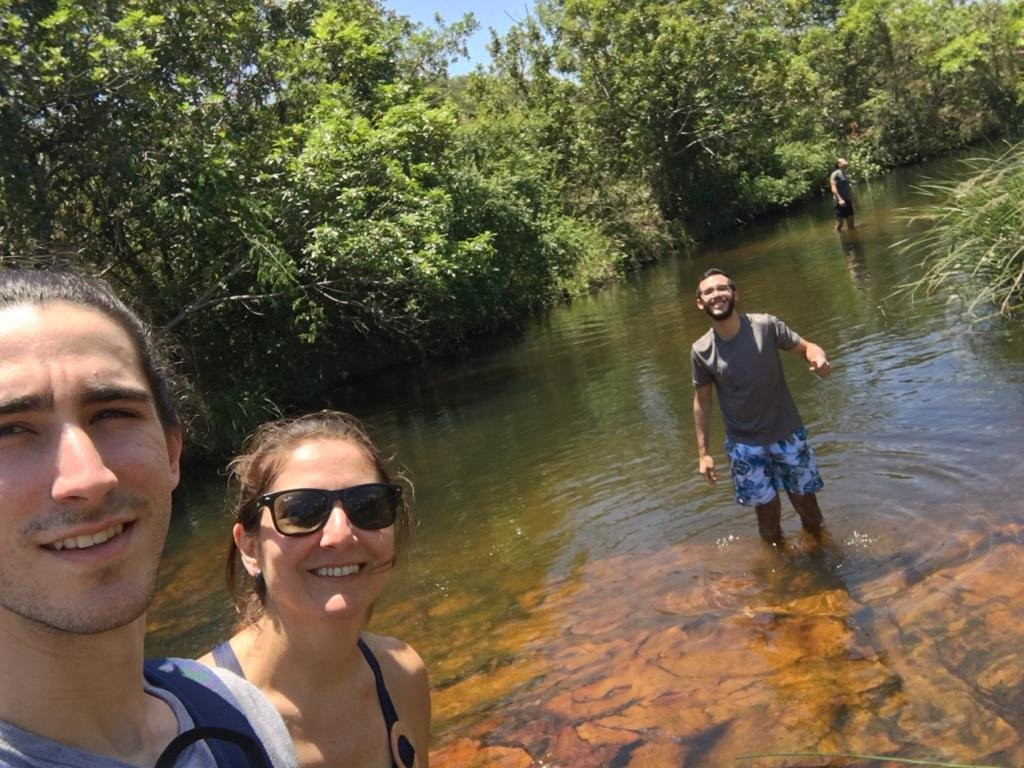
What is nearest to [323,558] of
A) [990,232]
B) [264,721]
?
[264,721]

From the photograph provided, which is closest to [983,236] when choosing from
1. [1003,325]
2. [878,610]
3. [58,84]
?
[1003,325]

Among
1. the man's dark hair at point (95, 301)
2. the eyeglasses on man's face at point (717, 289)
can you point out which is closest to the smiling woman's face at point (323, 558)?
the man's dark hair at point (95, 301)

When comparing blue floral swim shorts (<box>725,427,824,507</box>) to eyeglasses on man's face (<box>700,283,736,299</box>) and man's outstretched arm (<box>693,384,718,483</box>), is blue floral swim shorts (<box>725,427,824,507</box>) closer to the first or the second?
man's outstretched arm (<box>693,384,718,483</box>)

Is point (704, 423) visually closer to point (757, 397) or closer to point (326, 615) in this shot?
point (757, 397)

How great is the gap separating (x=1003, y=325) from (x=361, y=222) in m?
9.64

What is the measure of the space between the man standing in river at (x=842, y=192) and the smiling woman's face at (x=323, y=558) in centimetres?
2197

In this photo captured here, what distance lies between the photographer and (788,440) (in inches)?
237

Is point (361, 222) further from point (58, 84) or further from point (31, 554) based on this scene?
point (31, 554)

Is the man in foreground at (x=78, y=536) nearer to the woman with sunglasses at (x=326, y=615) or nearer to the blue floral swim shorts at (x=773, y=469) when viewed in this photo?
the woman with sunglasses at (x=326, y=615)

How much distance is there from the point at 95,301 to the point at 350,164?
14447mm

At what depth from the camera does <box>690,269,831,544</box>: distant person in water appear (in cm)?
592

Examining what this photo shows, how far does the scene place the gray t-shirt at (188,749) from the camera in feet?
4.10

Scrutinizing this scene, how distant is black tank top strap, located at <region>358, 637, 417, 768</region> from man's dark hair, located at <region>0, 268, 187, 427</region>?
3.14 ft

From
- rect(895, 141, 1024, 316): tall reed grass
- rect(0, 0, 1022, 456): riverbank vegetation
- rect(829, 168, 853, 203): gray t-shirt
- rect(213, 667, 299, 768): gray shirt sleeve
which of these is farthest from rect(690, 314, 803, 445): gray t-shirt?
rect(829, 168, 853, 203): gray t-shirt
